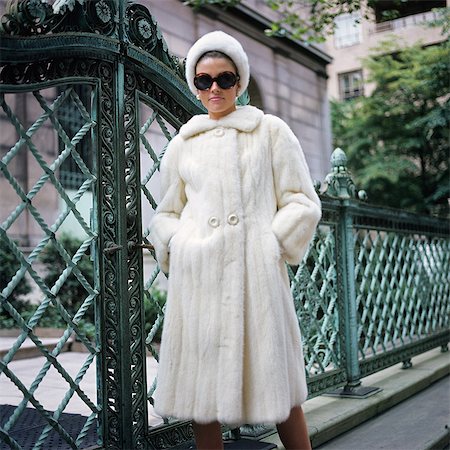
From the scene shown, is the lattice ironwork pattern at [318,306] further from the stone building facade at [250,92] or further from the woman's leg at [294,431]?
the stone building facade at [250,92]

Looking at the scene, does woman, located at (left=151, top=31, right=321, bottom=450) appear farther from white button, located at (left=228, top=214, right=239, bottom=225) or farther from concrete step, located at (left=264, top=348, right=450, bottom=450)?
Result: concrete step, located at (left=264, top=348, right=450, bottom=450)

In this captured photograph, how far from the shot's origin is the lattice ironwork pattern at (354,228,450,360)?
5.88 meters

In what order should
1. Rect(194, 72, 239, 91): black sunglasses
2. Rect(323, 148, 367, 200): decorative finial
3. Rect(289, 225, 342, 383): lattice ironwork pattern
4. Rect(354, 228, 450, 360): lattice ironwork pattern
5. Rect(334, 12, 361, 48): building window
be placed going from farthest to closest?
Rect(334, 12, 361, 48): building window < Rect(354, 228, 450, 360): lattice ironwork pattern < Rect(323, 148, 367, 200): decorative finial < Rect(289, 225, 342, 383): lattice ironwork pattern < Rect(194, 72, 239, 91): black sunglasses

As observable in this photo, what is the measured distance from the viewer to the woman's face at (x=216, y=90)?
8.75 feet

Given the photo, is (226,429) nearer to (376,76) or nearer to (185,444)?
(185,444)

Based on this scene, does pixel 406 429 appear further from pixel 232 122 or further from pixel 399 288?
pixel 232 122

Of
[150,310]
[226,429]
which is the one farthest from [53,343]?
[226,429]

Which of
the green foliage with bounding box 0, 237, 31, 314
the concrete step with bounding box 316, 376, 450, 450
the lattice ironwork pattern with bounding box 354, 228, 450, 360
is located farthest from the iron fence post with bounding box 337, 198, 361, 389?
→ the green foliage with bounding box 0, 237, 31, 314

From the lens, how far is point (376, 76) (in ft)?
62.4

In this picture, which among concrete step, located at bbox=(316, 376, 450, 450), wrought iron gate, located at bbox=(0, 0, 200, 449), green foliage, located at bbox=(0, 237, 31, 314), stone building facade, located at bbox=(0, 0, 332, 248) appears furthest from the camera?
stone building facade, located at bbox=(0, 0, 332, 248)

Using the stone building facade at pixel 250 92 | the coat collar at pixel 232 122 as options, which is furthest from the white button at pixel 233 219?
the stone building facade at pixel 250 92

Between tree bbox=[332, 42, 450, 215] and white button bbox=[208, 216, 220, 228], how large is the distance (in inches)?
589

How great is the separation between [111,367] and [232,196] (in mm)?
1147

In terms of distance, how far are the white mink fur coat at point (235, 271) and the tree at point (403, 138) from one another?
1477 centimetres
